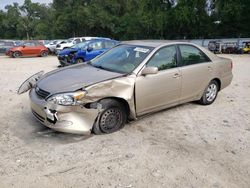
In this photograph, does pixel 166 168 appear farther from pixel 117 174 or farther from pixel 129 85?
pixel 129 85

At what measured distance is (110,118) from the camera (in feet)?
13.5

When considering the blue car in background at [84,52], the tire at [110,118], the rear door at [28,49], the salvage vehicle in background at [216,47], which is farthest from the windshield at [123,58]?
Answer: the salvage vehicle in background at [216,47]

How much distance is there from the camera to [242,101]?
612 cm

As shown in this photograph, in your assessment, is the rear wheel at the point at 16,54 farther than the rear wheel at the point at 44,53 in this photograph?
No

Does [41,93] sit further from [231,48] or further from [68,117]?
[231,48]

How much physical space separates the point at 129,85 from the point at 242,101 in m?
3.43

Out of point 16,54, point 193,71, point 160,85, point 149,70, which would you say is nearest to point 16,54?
point 16,54

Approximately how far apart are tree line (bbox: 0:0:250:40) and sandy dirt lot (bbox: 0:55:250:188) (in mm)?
31427

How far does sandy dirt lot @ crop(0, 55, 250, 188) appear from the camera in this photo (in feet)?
9.88

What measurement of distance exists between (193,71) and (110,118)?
2067mm

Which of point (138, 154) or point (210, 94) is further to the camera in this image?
point (210, 94)

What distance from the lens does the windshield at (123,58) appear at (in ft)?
14.6

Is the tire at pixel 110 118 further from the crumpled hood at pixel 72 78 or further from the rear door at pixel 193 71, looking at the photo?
the rear door at pixel 193 71

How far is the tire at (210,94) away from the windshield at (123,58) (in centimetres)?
189
